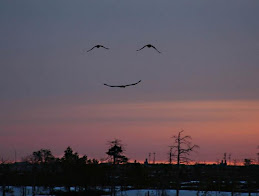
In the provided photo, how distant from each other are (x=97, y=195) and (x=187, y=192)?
16102mm

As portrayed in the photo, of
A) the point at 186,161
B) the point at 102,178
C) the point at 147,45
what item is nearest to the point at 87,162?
the point at 102,178

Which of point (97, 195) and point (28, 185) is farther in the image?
point (28, 185)

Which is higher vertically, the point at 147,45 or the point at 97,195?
the point at 147,45

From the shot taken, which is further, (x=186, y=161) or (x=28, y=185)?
(x=28, y=185)

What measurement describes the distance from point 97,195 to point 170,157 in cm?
3048

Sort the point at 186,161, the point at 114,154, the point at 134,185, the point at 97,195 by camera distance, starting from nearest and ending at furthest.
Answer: the point at 186,161, the point at 114,154, the point at 97,195, the point at 134,185

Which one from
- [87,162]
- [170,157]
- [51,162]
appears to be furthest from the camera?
[51,162]

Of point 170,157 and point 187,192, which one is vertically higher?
point 170,157

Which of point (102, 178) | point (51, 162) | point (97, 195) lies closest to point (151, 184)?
point (102, 178)

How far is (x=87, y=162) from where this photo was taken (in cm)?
8931

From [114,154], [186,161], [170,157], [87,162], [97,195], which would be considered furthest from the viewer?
[87,162]

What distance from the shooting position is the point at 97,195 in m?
81.5

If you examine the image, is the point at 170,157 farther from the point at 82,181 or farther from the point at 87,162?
the point at 87,162

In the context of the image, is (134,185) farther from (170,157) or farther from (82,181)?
(170,157)
